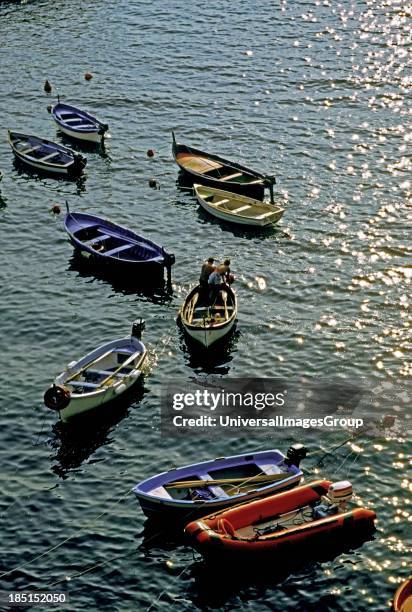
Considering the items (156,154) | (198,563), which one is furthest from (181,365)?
(156,154)

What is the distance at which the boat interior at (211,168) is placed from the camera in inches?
2734

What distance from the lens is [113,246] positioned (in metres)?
61.9

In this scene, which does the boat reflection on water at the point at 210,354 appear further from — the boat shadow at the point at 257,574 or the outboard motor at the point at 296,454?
the boat shadow at the point at 257,574

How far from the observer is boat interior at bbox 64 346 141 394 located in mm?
49031

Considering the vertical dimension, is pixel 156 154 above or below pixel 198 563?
above

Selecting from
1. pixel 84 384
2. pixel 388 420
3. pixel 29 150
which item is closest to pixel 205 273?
pixel 84 384

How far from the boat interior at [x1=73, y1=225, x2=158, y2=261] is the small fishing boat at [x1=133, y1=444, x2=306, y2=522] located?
18.4m

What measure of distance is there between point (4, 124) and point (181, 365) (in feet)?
115

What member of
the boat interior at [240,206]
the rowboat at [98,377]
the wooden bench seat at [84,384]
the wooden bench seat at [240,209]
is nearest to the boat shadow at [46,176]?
the boat interior at [240,206]

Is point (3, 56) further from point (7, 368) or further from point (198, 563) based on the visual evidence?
point (198, 563)

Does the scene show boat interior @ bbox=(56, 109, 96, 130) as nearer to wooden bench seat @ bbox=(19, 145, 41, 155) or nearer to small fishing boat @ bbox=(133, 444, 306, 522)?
wooden bench seat @ bbox=(19, 145, 41, 155)

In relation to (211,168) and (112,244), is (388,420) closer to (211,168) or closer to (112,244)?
(112,244)

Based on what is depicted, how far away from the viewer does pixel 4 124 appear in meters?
79.6

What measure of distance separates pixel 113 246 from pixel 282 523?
24.8m
